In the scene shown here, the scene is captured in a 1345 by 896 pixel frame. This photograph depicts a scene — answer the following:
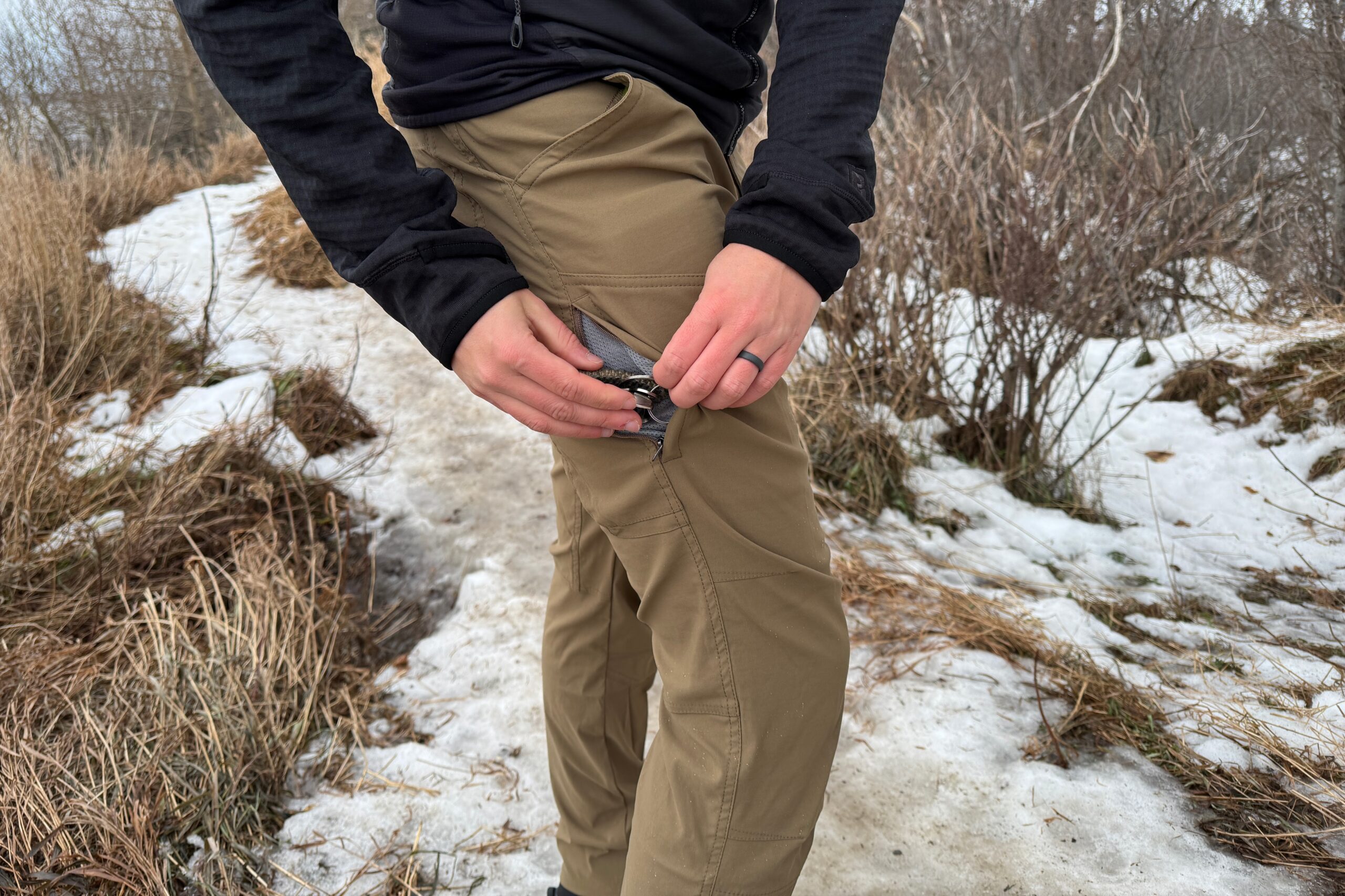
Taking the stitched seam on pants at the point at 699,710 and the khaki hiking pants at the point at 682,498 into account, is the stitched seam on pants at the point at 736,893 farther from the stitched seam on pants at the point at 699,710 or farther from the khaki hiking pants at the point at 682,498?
the stitched seam on pants at the point at 699,710

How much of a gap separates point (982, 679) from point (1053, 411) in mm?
1330

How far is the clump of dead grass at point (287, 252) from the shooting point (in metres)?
4.56

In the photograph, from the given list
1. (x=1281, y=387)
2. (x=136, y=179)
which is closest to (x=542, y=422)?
(x=1281, y=387)

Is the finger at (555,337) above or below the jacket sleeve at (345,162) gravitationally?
below

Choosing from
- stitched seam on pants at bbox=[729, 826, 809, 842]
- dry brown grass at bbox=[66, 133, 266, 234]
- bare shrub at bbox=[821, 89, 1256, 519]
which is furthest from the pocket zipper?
dry brown grass at bbox=[66, 133, 266, 234]

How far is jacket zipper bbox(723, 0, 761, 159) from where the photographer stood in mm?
868

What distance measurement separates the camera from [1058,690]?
1749 mm

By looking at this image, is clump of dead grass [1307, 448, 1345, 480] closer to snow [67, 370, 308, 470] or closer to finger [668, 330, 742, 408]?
finger [668, 330, 742, 408]

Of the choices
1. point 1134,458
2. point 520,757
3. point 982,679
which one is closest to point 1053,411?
point 1134,458

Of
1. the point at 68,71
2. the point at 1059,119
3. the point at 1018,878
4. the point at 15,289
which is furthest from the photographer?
the point at 68,71

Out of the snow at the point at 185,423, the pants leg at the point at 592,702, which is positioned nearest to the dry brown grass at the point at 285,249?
the snow at the point at 185,423

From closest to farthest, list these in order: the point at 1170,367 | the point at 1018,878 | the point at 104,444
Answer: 1. the point at 1018,878
2. the point at 104,444
3. the point at 1170,367

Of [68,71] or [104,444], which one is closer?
[104,444]

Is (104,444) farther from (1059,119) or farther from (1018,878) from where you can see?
(1059,119)
